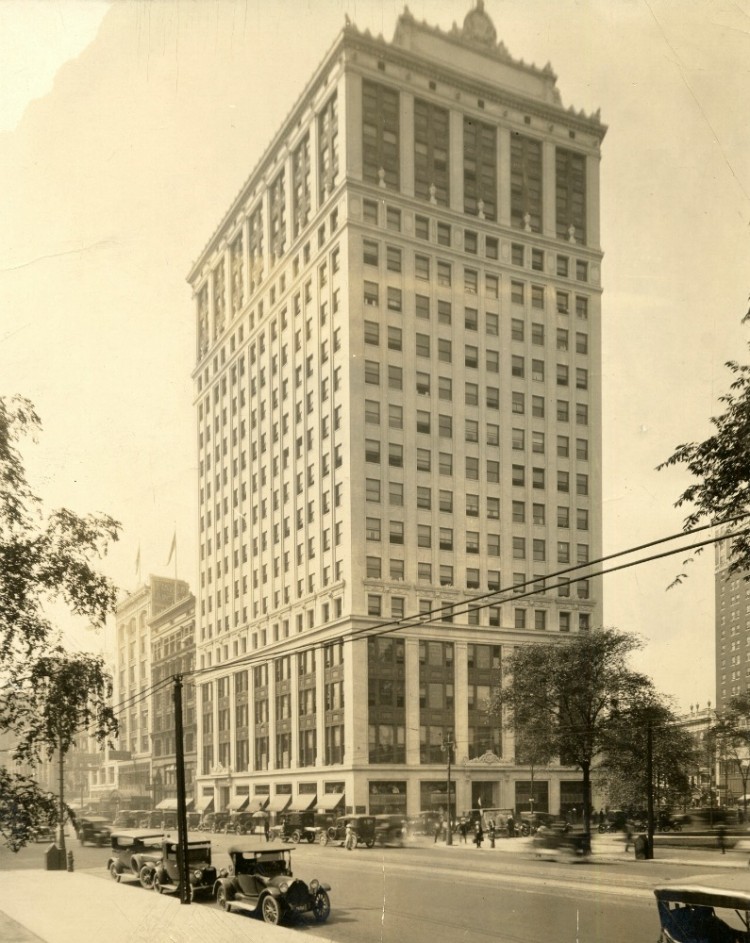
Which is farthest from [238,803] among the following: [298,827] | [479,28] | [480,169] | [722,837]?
[479,28]

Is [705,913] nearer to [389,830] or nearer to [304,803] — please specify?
[389,830]

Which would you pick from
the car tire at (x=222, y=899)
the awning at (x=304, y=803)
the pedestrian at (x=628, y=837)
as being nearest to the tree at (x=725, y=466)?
the pedestrian at (x=628, y=837)

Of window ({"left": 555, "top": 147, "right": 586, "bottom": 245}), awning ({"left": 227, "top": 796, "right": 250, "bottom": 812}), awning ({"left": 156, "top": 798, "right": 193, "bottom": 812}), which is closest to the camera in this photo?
awning ({"left": 156, "top": 798, "right": 193, "bottom": 812})

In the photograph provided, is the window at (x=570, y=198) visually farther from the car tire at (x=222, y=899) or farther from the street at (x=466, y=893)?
the car tire at (x=222, y=899)

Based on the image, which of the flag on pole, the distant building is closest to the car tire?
the distant building

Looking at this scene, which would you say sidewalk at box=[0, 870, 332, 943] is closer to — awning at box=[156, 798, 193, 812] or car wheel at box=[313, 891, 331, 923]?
car wheel at box=[313, 891, 331, 923]

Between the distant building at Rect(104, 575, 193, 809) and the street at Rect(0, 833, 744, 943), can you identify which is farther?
the distant building at Rect(104, 575, 193, 809)

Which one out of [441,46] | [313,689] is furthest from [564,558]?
[441,46]
